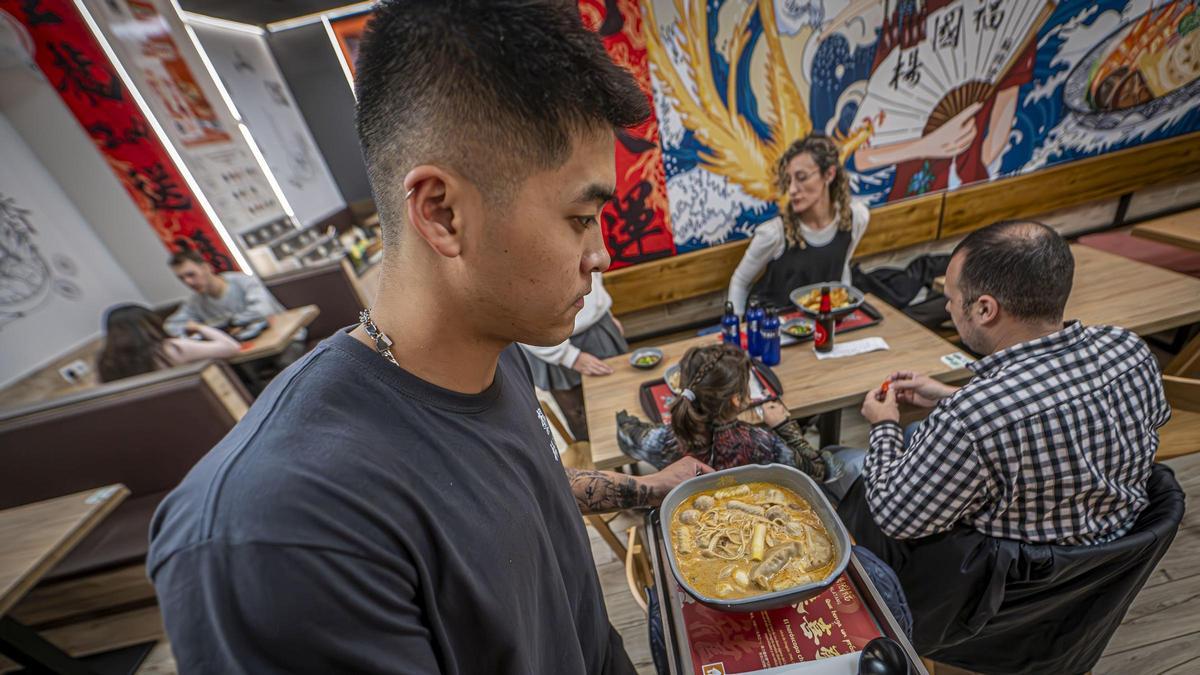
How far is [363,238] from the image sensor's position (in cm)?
655

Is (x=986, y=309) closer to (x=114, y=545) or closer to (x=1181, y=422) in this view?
(x=1181, y=422)

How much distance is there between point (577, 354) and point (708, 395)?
1014 mm

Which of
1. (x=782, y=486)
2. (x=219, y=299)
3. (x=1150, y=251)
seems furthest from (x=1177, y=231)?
(x=219, y=299)

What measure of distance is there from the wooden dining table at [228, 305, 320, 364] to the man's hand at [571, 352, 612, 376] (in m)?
2.48

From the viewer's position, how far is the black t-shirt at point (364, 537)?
18.2 inches

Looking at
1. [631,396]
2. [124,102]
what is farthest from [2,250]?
[631,396]

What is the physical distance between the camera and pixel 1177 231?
2.56 m

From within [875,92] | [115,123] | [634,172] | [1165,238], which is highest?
[115,123]

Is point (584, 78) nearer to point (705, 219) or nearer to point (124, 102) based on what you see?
point (705, 219)

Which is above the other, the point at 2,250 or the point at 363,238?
the point at 2,250

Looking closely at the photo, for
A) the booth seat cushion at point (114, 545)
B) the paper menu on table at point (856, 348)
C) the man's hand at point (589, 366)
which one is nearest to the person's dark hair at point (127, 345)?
the booth seat cushion at point (114, 545)

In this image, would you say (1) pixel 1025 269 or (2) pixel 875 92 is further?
→ (2) pixel 875 92

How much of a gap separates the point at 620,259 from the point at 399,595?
10.0 feet

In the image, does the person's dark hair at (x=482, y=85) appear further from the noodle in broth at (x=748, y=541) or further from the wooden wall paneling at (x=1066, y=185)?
the wooden wall paneling at (x=1066, y=185)
